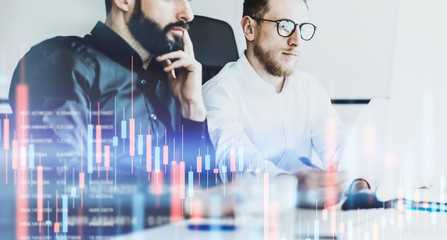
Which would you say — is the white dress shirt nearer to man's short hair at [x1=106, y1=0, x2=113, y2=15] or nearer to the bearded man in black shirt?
the bearded man in black shirt

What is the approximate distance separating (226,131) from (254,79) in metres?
0.19

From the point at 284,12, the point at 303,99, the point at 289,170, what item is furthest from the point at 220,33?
the point at 289,170

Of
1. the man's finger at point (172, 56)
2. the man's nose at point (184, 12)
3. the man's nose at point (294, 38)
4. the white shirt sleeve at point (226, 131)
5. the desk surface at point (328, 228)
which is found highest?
the man's nose at point (184, 12)

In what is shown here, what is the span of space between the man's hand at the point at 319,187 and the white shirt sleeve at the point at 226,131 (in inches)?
3.0

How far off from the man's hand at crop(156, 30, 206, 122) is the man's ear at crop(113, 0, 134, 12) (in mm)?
178

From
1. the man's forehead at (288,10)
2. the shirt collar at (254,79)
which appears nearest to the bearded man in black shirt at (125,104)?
the shirt collar at (254,79)

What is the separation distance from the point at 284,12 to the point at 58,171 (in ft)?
2.76

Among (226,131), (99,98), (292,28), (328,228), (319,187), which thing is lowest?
(328,228)

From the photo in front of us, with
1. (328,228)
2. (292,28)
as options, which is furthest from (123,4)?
(328,228)

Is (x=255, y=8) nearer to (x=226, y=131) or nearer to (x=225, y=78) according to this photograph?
(x=225, y=78)

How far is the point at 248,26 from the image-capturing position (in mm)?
1168

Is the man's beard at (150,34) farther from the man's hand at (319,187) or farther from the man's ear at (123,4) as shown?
the man's hand at (319,187)

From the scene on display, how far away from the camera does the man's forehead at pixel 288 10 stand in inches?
44.9

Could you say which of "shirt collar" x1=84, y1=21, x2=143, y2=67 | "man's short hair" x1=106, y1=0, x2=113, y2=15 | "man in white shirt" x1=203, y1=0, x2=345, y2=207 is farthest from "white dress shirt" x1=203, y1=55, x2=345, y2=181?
"man's short hair" x1=106, y1=0, x2=113, y2=15
